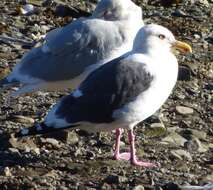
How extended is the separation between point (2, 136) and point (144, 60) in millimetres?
1361

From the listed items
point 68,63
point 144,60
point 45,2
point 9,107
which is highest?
point 144,60

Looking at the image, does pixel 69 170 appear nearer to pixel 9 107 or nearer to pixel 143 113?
pixel 143 113

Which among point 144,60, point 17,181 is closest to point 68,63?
point 144,60

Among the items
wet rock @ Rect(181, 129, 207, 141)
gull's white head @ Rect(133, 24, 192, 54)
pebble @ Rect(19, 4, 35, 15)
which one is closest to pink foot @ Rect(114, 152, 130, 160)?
wet rock @ Rect(181, 129, 207, 141)

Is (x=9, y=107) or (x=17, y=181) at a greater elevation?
(x=17, y=181)

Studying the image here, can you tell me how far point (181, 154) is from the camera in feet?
23.0

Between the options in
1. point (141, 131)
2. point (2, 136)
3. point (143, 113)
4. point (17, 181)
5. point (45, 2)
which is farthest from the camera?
point (45, 2)

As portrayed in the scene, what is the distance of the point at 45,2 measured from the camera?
37.9ft

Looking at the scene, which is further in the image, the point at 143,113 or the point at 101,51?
the point at 101,51

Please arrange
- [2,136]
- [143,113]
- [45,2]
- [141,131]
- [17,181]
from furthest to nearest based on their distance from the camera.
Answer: [45,2], [141,131], [2,136], [143,113], [17,181]

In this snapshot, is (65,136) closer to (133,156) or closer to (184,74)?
(133,156)

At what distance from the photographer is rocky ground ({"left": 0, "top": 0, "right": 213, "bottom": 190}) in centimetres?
631

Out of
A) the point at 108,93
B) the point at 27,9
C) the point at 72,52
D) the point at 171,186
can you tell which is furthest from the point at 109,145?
the point at 27,9

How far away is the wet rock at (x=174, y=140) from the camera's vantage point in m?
7.33
